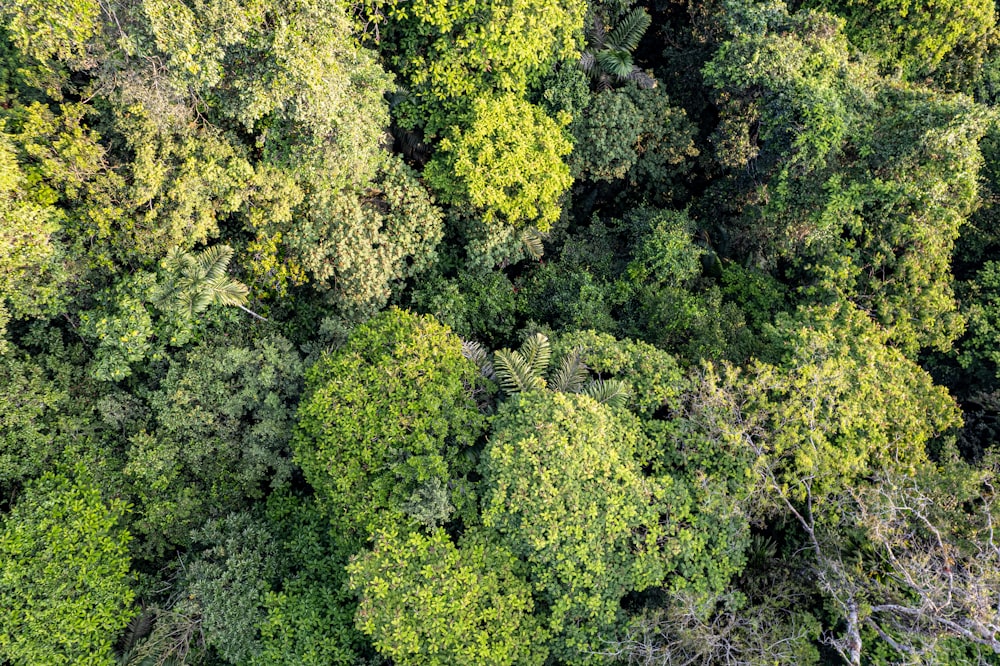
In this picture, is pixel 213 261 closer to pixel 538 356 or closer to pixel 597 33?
pixel 538 356

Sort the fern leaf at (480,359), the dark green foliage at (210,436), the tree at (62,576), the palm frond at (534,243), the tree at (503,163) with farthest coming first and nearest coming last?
the palm frond at (534,243) < the tree at (503,163) < the fern leaf at (480,359) < the dark green foliage at (210,436) < the tree at (62,576)

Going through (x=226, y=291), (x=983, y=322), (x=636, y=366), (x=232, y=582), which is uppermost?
(x=983, y=322)

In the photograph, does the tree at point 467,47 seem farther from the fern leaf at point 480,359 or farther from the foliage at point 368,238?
the fern leaf at point 480,359

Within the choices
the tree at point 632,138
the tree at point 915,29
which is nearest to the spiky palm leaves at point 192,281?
the tree at point 632,138

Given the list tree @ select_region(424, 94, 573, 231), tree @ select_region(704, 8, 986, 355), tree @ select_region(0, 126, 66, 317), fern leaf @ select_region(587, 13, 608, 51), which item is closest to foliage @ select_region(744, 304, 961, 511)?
tree @ select_region(704, 8, 986, 355)

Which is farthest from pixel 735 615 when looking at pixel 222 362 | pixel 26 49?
pixel 26 49

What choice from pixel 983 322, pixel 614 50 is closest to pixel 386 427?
pixel 614 50
